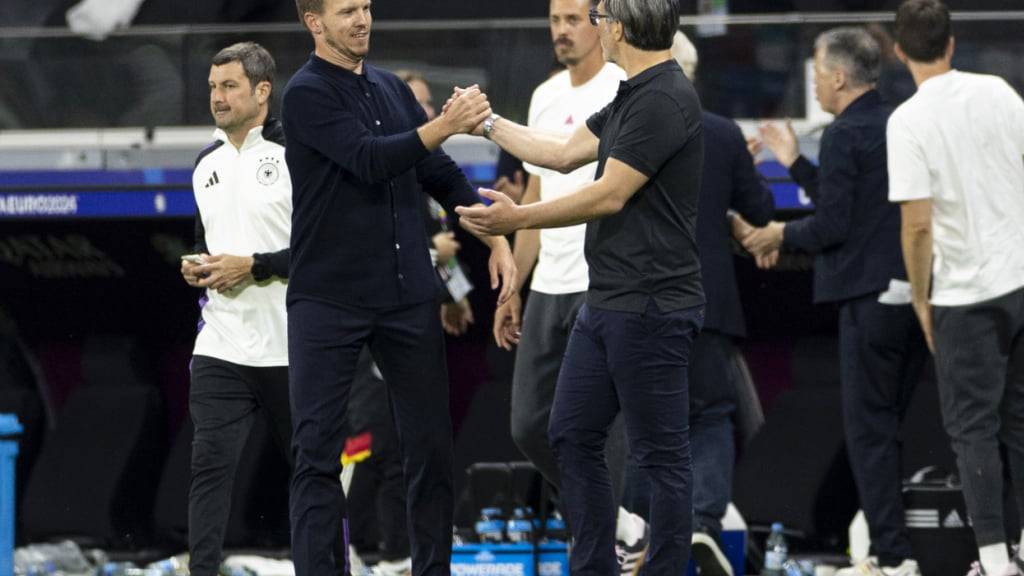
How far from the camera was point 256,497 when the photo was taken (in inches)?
305

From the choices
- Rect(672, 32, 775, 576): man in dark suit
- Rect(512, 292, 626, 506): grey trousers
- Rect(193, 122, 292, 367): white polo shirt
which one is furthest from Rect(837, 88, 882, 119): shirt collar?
Rect(193, 122, 292, 367): white polo shirt

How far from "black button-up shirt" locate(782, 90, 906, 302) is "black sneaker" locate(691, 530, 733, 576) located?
A: 3.23 ft

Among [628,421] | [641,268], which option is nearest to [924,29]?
[641,268]

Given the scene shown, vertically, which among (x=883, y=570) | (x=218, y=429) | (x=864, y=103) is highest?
(x=864, y=103)

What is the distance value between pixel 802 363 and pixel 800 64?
4.17 feet

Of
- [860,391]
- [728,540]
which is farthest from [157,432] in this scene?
[860,391]

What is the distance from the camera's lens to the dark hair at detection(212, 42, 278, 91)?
568 cm

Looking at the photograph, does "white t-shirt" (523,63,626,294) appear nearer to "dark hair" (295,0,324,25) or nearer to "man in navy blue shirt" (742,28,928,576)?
"man in navy blue shirt" (742,28,928,576)

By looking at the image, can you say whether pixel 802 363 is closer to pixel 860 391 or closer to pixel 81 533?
pixel 860 391

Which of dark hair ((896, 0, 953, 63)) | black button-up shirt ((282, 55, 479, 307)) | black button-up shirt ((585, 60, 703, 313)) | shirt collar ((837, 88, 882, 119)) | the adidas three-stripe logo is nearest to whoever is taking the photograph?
black button-up shirt ((585, 60, 703, 313))

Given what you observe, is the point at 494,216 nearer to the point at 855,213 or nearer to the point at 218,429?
the point at 218,429

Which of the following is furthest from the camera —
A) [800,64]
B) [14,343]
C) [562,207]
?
[14,343]

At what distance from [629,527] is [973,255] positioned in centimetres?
141

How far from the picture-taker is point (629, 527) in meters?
6.00
